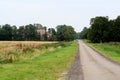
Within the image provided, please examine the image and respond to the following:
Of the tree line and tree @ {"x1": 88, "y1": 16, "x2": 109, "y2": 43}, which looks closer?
tree @ {"x1": 88, "y1": 16, "x2": 109, "y2": 43}

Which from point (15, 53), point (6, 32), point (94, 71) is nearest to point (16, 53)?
point (15, 53)

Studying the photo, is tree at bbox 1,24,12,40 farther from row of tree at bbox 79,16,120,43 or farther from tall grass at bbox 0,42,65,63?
tall grass at bbox 0,42,65,63

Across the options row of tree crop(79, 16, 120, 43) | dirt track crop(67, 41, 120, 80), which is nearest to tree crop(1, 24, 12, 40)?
row of tree crop(79, 16, 120, 43)

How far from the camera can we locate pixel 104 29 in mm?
135000

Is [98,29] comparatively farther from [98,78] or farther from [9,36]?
[98,78]

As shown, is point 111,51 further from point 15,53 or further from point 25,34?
point 25,34

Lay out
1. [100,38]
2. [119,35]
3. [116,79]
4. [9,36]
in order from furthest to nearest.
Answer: [9,36] < [100,38] < [119,35] < [116,79]

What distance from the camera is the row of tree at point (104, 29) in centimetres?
12825

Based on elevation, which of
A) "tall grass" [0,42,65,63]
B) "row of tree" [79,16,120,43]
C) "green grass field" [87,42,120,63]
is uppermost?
"row of tree" [79,16,120,43]

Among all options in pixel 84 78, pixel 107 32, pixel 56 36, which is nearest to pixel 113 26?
pixel 107 32

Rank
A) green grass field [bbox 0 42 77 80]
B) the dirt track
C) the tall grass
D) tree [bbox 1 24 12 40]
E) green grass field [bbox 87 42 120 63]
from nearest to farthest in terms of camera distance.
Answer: green grass field [bbox 0 42 77 80]
the dirt track
the tall grass
green grass field [bbox 87 42 120 63]
tree [bbox 1 24 12 40]

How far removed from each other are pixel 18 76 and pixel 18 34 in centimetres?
17769

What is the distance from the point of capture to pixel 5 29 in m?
193

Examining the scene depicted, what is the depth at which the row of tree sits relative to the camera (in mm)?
128250
